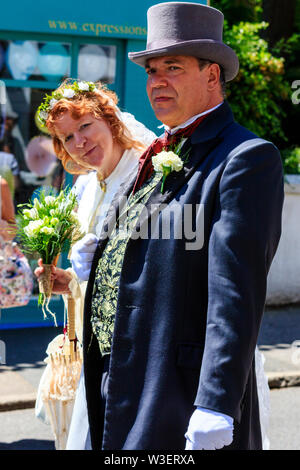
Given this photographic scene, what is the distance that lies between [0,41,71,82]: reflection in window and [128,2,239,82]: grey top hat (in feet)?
17.8

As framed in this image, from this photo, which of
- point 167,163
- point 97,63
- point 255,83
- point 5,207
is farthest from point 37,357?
point 167,163

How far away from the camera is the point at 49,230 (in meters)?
3.11

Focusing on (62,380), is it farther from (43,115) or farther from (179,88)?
(179,88)

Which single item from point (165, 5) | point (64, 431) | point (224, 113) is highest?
point (165, 5)

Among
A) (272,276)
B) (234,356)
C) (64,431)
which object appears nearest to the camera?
(234,356)

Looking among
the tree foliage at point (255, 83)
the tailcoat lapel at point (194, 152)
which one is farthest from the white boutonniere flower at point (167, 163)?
the tree foliage at point (255, 83)

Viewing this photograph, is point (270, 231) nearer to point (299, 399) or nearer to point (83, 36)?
point (299, 399)

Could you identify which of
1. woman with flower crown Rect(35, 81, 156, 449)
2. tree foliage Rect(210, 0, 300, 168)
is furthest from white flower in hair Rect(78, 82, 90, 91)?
tree foliage Rect(210, 0, 300, 168)

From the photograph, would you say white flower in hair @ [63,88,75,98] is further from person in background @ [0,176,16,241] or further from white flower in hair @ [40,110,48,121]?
person in background @ [0,176,16,241]

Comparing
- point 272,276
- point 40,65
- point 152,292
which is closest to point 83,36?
point 40,65

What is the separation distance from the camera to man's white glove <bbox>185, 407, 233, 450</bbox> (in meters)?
2.13

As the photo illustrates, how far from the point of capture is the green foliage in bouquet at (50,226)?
313cm
